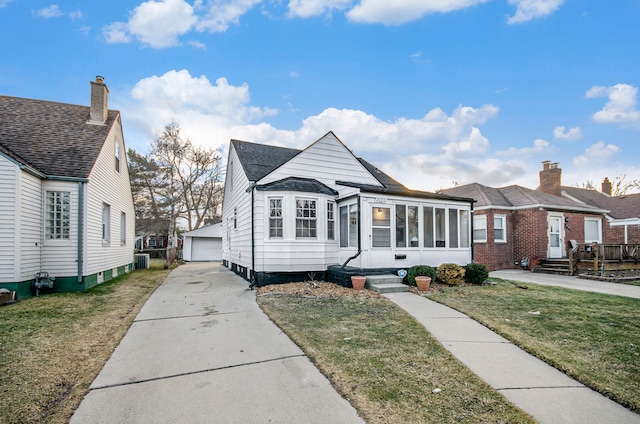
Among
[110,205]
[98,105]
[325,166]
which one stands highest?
[98,105]

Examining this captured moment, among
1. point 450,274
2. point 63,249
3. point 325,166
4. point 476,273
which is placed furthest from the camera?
point 325,166

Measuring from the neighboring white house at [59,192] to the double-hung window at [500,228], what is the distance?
18019mm

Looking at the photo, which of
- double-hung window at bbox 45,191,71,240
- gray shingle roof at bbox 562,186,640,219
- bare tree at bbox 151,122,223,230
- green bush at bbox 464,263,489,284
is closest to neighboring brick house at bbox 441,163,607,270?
gray shingle roof at bbox 562,186,640,219

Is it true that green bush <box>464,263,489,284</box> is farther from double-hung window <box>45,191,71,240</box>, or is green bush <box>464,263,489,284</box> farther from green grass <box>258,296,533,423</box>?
double-hung window <box>45,191,71,240</box>

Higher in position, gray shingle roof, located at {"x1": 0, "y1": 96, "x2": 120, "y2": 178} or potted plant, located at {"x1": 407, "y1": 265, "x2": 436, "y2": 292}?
gray shingle roof, located at {"x1": 0, "y1": 96, "x2": 120, "y2": 178}

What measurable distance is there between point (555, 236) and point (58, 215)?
71.8 ft

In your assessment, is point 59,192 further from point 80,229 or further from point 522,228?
point 522,228

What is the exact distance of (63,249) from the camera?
9656 mm

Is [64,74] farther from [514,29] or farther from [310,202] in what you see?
[514,29]

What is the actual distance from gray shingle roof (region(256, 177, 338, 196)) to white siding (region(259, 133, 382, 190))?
30 cm

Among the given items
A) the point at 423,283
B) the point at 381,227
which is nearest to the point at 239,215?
the point at 381,227

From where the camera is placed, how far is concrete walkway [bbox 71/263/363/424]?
2.92m

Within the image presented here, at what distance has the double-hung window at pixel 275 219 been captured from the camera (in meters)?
10.6

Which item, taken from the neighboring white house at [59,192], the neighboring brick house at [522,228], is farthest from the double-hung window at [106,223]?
the neighboring brick house at [522,228]
